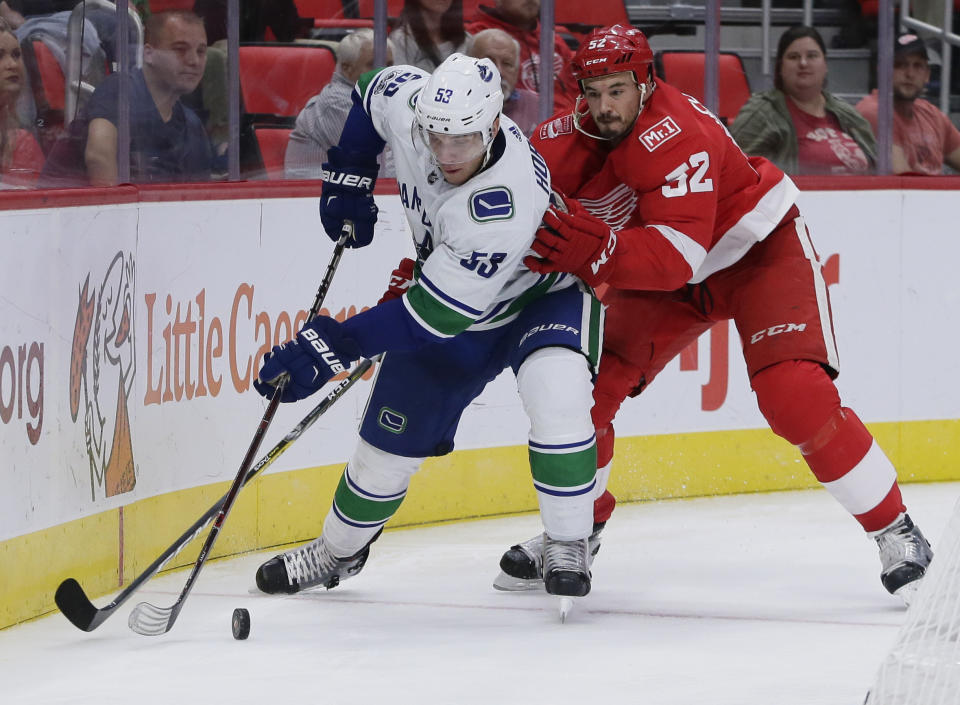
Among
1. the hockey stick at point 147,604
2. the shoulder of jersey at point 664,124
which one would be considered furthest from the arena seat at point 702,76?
the hockey stick at point 147,604

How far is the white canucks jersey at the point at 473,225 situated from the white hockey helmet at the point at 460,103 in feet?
0.27

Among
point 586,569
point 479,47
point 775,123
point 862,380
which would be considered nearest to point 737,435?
point 862,380

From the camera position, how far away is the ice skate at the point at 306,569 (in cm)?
378

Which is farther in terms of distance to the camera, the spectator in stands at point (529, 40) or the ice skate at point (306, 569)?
the spectator in stands at point (529, 40)

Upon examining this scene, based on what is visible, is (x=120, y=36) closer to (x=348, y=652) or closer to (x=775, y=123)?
(x=348, y=652)

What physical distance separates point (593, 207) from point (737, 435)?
1.82 m

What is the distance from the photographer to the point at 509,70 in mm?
5016

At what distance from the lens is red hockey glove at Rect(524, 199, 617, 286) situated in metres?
3.30

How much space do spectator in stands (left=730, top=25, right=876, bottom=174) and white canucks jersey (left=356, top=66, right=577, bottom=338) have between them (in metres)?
2.17

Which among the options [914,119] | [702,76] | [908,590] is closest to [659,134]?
[908,590]

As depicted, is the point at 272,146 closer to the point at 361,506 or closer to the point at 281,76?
the point at 281,76

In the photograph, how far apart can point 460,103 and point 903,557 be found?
4.81 ft

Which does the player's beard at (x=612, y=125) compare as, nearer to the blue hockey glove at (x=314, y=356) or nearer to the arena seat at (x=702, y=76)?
the blue hockey glove at (x=314, y=356)

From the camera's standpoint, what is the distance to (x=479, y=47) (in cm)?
496
